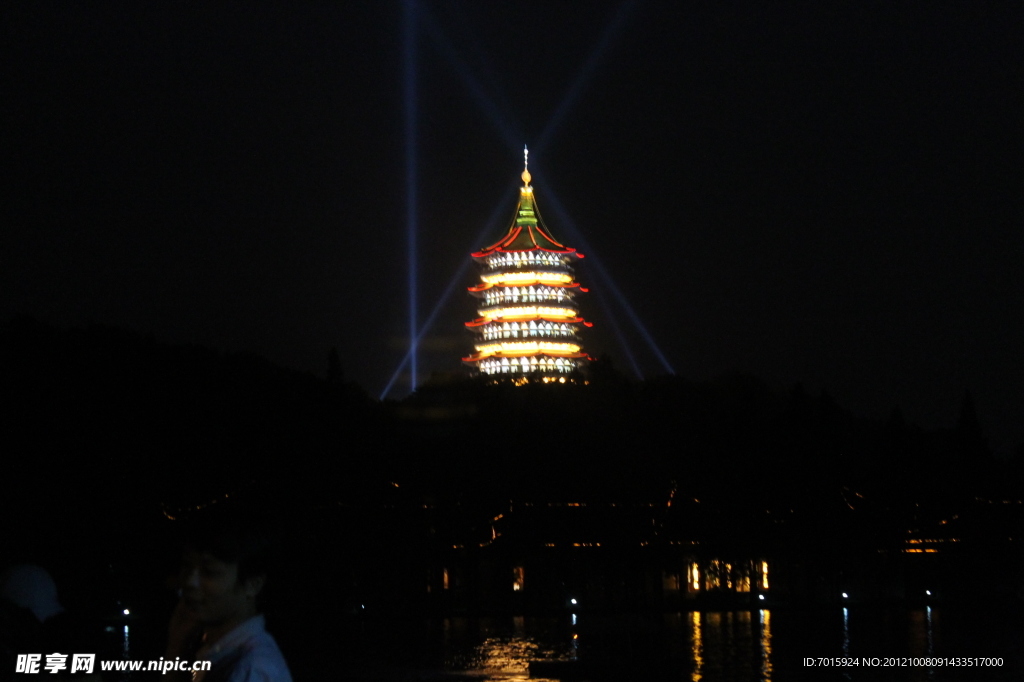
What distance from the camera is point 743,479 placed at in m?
57.0

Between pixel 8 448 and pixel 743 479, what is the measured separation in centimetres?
3033

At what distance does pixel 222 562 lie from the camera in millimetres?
4910

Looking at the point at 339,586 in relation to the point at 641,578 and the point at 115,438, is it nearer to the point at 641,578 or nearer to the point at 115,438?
the point at 115,438

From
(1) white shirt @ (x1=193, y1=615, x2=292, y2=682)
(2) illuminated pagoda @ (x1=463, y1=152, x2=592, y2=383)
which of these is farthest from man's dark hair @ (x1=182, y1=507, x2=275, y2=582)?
(2) illuminated pagoda @ (x1=463, y1=152, x2=592, y2=383)

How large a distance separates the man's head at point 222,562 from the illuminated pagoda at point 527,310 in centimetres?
8089

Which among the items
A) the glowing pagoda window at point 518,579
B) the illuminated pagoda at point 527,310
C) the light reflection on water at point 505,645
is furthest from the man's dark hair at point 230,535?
the illuminated pagoda at point 527,310

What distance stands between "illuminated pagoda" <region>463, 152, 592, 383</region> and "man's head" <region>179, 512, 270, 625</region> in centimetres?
8089

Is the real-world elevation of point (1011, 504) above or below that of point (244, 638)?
above

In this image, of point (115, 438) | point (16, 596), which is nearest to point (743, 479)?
point (115, 438)

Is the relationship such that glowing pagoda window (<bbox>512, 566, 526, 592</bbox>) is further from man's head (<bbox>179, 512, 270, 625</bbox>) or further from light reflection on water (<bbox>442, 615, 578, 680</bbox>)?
man's head (<bbox>179, 512, 270, 625</bbox>)

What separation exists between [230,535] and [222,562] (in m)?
0.11

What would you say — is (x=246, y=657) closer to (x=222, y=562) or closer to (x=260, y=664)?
(x=260, y=664)

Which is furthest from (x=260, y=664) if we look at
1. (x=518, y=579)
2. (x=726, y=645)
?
(x=518, y=579)

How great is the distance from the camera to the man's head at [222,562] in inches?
192
